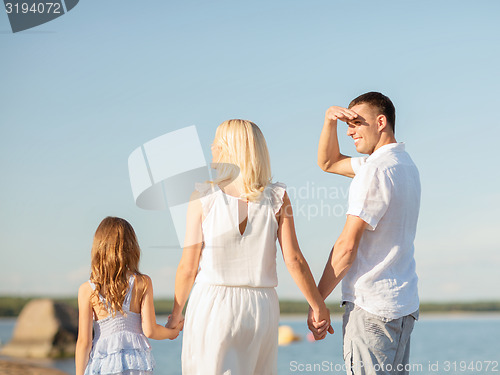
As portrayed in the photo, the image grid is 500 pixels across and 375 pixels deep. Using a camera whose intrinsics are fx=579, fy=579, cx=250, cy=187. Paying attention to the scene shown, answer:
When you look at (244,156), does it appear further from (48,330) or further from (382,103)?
(48,330)

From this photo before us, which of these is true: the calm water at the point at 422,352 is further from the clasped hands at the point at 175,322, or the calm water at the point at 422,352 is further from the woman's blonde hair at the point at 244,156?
the woman's blonde hair at the point at 244,156

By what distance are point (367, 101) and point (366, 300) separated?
1010 millimetres

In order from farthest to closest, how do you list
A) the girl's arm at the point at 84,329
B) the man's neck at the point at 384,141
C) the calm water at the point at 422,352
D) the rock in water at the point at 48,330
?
the calm water at the point at 422,352 < the rock in water at the point at 48,330 < the man's neck at the point at 384,141 < the girl's arm at the point at 84,329

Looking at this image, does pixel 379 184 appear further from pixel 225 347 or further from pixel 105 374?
pixel 105 374

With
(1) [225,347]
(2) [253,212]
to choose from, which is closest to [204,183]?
(2) [253,212]

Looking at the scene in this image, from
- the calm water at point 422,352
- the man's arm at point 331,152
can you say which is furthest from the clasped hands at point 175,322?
the calm water at point 422,352

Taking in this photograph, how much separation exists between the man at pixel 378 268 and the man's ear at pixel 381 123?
0.18 m

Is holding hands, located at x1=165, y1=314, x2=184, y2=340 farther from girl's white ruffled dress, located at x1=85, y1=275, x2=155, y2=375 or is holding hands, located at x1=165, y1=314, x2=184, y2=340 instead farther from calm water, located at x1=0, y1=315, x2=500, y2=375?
calm water, located at x1=0, y1=315, x2=500, y2=375

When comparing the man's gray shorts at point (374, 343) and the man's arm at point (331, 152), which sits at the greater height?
the man's arm at point (331, 152)

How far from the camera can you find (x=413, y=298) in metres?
2.64

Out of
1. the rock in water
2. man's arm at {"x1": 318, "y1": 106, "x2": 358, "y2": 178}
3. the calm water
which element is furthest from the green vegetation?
man's arm at {"x1": 318, "y1": 106, "x2": 358, "y2": 178}

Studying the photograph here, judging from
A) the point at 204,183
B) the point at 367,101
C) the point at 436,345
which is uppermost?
the point at 367,101

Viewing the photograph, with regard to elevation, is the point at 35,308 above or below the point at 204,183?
below

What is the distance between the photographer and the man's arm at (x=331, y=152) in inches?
126
